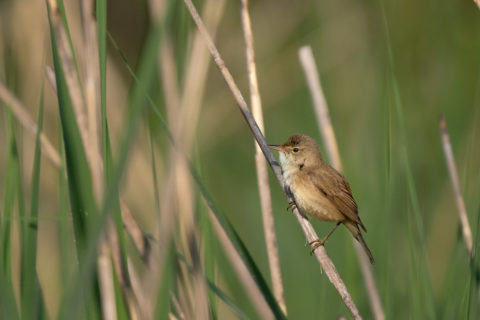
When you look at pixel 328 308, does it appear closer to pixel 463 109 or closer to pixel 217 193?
pixel 217 193

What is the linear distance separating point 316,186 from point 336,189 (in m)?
0.14

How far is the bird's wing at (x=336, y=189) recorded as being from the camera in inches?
129

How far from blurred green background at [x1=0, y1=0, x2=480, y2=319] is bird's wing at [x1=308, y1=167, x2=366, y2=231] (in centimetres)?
17

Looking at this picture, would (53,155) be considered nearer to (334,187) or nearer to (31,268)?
(31,268)

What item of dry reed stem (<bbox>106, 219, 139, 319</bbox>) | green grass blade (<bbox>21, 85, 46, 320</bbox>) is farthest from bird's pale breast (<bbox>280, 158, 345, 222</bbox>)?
green grass blade (<bbox>21, 85, 46, 320</bbox>)

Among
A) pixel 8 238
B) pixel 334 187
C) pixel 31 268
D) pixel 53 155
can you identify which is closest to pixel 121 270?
pixel 31 268

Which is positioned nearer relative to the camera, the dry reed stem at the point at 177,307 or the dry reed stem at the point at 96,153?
the dry reed stem at the point at 96,153

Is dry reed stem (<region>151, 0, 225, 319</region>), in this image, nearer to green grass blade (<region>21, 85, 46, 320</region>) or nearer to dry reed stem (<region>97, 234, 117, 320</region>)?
dry reed stem (<region>97, 234, 117, 320</region>)

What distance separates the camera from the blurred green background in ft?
10.7

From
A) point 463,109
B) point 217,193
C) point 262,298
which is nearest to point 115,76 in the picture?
point 217,193

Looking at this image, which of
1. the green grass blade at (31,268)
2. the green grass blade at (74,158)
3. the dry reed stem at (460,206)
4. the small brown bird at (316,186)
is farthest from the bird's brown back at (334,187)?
the green grass blade at (74,158)

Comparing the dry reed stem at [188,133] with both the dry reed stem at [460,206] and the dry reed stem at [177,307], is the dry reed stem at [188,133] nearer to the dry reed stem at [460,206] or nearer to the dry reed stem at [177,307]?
the dry reed stem at [177,307]

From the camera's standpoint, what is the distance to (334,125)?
5324mm

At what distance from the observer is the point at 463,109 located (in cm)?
517
